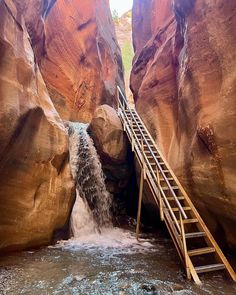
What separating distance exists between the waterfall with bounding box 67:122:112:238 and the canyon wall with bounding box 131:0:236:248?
10.1ft

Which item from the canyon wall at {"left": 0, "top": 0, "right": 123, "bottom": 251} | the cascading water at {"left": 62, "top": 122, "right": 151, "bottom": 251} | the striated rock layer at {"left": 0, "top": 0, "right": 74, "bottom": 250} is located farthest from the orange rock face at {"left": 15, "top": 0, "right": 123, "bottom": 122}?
the striated rock layer at {"left": 0, "top": 0, "right": 74, "bottom": 250}

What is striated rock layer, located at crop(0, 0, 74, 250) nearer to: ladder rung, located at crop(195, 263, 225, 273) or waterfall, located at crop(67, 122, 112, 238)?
waterfall, located at crop(67, 122, 112, 238)

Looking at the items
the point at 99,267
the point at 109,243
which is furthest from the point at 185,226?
the point at 99,267

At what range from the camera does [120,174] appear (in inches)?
467

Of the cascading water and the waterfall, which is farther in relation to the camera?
the waterfall

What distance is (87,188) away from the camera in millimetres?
10820

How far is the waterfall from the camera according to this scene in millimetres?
9719

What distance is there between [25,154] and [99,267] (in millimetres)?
3518

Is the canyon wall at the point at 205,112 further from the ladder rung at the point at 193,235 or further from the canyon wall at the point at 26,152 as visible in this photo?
the canyon wall at the point at 26,152

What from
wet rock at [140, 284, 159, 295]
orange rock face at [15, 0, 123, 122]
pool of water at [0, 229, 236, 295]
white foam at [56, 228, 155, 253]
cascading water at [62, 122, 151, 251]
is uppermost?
orange rock face at [15, 0, 123, 122]

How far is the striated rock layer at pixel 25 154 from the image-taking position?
6715 mm

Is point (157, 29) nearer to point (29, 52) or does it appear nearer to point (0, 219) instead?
point (29, 52)

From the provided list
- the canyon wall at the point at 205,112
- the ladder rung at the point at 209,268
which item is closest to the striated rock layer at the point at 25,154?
the canyon wall at the point at 205,112

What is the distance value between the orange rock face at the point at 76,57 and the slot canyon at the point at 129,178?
6917 millimetres
